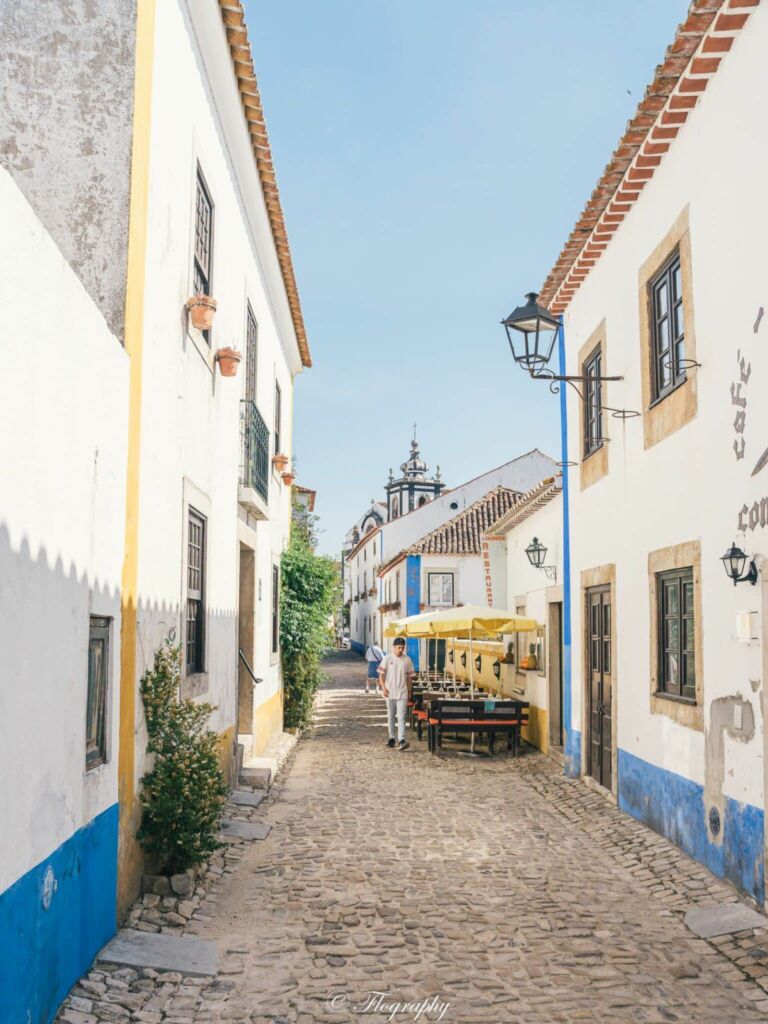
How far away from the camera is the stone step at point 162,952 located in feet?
16.2

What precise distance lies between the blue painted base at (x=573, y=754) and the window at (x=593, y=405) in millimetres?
3391

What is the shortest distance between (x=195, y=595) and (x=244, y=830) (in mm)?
2107

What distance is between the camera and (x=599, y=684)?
1038 centimetres

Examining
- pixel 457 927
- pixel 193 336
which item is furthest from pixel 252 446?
pixel 457 927

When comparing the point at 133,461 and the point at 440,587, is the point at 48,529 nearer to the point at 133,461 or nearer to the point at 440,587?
the point at 133,461

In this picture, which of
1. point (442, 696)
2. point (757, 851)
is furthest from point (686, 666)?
point (442, 696)

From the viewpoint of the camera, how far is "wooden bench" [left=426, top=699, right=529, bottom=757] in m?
13.2

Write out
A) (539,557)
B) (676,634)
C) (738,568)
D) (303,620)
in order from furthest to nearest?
1. (303,620)
2. (539,557)
3. (676,634)
4. (738,568)

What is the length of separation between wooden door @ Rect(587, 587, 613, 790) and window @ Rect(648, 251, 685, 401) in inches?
106

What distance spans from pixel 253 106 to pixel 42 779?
265 inches

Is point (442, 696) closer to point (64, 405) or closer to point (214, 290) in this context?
point (214, 290)

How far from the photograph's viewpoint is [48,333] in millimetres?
4000

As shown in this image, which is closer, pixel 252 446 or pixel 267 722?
pixel 252 446

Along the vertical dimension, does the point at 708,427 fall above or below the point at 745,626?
above
